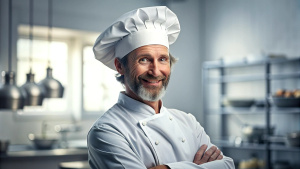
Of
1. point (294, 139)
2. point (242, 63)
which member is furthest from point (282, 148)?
point (242, 63)

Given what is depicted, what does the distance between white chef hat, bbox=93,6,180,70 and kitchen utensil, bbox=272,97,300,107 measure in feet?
11.7

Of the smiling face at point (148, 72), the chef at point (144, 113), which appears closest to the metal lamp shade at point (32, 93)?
the chef at point (144, 113)

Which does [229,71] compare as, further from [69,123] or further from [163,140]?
[163,140]

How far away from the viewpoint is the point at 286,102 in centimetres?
504

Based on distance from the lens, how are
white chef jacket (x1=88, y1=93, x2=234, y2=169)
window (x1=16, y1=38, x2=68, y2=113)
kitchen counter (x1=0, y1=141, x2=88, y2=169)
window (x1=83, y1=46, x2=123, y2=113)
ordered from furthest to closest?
1. window (x1=83, y1=46, x2=123, y2=113)
2. window (x1=16, y1=38, x2=68, y2=113)
3. kitchen counter (x1=0, y1=141, x2=88, y2=169)
4. white chef jacket (x1=88, y1=93, x2=234, y2=169)

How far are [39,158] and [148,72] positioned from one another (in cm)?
278

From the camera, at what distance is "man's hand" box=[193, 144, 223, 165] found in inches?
68.1

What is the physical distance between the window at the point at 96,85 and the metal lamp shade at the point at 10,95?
2.80m

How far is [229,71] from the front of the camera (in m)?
6.38

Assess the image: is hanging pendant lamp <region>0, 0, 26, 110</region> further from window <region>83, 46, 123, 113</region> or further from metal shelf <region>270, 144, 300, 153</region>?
metal shelf <region>270, 144, 300, 153</region>

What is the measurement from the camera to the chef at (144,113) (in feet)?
5.19

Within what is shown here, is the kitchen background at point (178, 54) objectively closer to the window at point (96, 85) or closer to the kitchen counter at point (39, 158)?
the window at point (96, 85)

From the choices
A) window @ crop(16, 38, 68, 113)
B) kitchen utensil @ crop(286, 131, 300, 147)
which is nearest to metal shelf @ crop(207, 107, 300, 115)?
kitchen utensil @ crop(286, 131, 300, 147)

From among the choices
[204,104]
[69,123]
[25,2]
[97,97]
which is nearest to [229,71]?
[204,104]
